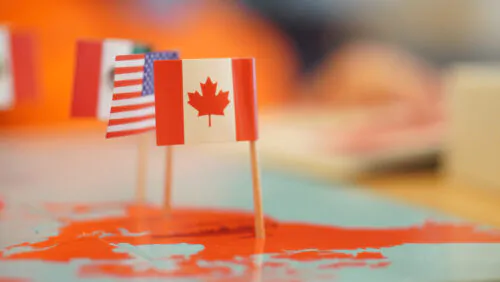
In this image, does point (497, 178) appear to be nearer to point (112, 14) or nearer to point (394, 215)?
point (394, 215)

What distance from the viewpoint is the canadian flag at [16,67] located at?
6.31ft

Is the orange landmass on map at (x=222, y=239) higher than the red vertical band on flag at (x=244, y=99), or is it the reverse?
the red vertical band on flag at (x=244, y=99)

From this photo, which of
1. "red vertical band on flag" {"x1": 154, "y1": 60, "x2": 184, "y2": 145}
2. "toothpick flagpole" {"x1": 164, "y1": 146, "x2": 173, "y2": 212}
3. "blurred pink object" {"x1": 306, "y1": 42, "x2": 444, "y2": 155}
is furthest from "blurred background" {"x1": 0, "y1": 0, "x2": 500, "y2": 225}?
"red vertical band on flag" {"x1": 154, "y1": 60, "x2": 184, "y2": 145}

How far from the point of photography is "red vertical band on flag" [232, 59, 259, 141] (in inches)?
51.8

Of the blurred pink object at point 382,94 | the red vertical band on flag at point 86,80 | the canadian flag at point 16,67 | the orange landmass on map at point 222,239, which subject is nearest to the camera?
the orange landmass on map at point 222,239

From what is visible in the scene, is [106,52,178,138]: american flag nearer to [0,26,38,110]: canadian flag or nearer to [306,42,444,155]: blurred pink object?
[0,26,38,110]: canadian flag

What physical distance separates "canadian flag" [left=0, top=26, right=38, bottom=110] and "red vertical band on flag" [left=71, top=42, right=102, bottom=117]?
47cm

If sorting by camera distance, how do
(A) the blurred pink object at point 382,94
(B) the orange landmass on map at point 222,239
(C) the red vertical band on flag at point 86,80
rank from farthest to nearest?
(A) the blurred pink object at point 382,94
(C) the red vertical band on flag at point 86,80
(B) the orange landmass on map at point 222,239

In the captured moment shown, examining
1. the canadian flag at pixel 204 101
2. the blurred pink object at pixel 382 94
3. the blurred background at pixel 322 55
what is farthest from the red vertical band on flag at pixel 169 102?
the blurred pink object at pixel 382 94

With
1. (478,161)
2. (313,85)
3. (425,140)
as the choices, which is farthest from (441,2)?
(478,161)

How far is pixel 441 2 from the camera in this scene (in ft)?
17.1

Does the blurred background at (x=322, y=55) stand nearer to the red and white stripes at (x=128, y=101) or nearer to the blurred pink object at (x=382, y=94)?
the blurred pink object at (x=382, y=94)

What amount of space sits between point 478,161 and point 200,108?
3.85 feet

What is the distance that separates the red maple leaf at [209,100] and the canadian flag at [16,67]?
34.7 inches
